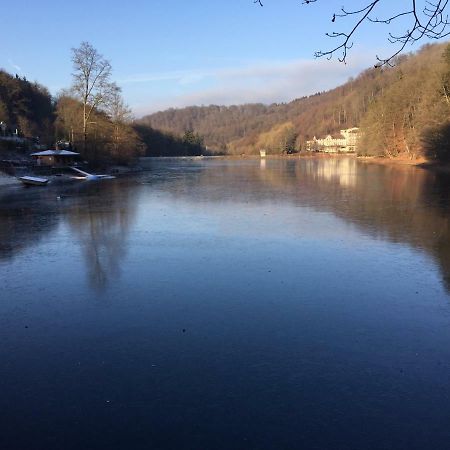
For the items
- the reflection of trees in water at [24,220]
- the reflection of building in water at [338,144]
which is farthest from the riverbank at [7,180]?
the reflection of building in water at [338,144]

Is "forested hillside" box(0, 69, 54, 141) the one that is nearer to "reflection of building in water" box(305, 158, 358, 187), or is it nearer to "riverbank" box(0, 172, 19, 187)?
"riverbank" box(0, 172, 19, 187)

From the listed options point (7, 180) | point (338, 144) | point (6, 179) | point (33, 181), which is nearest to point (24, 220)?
point (33, 181)

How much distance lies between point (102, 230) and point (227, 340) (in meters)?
8.19

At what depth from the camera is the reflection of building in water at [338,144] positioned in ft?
378

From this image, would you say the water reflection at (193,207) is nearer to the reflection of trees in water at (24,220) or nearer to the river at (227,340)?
the reflection of trees in water at (24,220)

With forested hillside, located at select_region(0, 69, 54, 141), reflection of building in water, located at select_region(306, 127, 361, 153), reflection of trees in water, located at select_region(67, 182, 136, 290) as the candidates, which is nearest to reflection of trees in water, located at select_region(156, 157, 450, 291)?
reflection of trees in water, located at select_region(67, 182, 136, 290)

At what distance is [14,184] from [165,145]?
98388 mm

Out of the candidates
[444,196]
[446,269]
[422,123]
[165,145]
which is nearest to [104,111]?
[422,123]

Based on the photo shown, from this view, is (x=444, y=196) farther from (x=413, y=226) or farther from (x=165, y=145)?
(x=165, y=145)

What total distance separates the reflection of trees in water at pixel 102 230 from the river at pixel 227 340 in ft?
0.28

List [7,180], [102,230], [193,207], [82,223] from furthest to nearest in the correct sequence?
[7,180]
[193,207]
[82,223]
[102,230]

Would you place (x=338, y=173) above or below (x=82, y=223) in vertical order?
above

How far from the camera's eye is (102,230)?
12.8 meters

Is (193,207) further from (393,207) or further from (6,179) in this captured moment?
(6,179)
